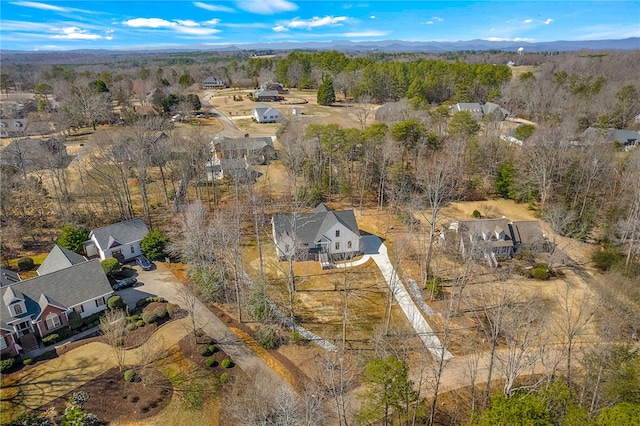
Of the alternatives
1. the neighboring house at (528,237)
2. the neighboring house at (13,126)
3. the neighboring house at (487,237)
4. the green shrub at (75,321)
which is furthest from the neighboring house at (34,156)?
the neighboring house at (528,237)

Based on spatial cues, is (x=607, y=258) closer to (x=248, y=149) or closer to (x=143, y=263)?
(x=143, y=263)

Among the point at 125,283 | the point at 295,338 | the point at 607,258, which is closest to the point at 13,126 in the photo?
the point at 125,283

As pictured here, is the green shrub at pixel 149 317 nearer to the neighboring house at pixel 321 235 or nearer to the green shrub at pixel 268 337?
the green shrub at pixel 268 337

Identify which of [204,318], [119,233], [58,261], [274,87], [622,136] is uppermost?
[274,87]

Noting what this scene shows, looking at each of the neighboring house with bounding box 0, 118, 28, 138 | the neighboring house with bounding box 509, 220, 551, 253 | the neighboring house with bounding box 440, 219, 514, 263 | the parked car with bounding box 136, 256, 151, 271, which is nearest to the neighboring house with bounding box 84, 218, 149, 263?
the parked car with bounding box 136, 256, 151, 271

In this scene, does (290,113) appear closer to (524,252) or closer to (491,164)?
(491,164)

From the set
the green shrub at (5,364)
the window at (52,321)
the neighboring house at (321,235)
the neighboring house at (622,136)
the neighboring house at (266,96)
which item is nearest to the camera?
the green shrub at (5,364)
